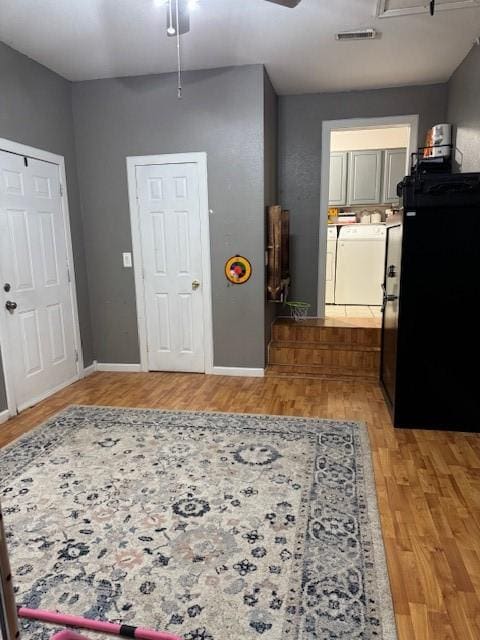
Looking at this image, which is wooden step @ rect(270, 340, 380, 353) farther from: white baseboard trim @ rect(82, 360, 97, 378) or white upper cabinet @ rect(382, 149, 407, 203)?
white upper cabinet @ rect(382, 149, 407, 203)

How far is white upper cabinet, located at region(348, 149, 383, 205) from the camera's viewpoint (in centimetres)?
568

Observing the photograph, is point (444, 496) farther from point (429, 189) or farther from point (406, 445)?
point (429, 189)

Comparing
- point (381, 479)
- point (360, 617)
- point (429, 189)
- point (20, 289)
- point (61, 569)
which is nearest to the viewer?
point (360, 617)

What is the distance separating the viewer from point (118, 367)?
450cm

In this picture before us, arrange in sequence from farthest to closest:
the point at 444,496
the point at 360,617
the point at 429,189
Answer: the point at 429,189 < the point at 444,496 < the point at 360,617

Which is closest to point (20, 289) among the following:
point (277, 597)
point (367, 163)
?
point (277, 597)

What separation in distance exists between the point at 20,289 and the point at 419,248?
10.2 feet

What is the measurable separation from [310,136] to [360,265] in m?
1.86

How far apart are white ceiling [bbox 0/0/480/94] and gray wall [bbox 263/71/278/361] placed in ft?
0.77

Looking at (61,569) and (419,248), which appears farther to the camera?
(419,248)

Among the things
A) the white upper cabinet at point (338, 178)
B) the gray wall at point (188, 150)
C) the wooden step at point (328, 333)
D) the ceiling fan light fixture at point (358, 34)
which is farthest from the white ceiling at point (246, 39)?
the wooden step at point (328, 333)

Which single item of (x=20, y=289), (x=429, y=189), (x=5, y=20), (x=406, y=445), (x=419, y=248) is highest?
(x=5, y=20)

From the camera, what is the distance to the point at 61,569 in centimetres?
174

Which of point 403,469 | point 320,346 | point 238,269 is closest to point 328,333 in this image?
point 320,346
